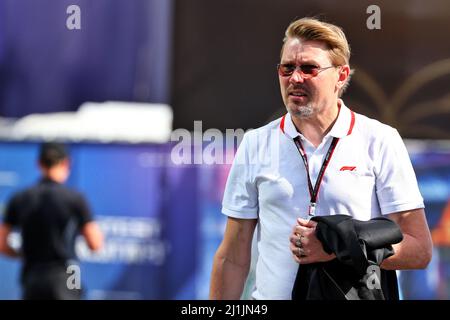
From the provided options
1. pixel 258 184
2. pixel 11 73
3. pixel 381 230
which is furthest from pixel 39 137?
pixel 381 230

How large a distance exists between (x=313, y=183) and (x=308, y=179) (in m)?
0.03

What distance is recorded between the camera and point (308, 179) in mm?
2906

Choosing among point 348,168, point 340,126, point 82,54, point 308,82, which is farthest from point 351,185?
point 82,54

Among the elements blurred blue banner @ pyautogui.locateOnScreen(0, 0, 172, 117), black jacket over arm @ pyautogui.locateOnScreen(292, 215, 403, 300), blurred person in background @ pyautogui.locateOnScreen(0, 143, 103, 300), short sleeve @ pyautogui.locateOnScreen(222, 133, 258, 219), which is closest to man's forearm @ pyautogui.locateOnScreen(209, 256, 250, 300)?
short sleeve @ pyautogui.locateOnScreen(222, 133, 258, 219)

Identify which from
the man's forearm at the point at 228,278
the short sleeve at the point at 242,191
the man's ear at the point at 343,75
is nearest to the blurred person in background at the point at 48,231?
the man's forearm at the point at 228,278

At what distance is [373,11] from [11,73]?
2.87 meters

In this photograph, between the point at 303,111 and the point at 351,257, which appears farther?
the point at 303,111

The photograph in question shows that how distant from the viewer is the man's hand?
2.71 metres

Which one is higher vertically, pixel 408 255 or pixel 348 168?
pixel 348 168

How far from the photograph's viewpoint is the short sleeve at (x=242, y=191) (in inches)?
119

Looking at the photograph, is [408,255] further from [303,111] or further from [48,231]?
[48,231]

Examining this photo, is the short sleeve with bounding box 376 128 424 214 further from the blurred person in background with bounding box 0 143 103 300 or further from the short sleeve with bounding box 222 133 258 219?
the blurred person in background with bounding box 0 143 103 300

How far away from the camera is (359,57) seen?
→ 18.9 feet
